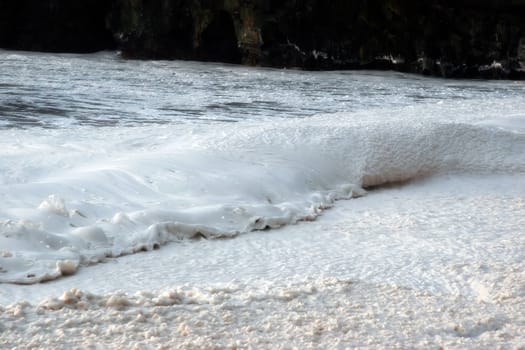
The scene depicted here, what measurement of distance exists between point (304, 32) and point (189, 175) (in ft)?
30.1

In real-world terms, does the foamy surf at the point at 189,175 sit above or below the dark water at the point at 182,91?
below

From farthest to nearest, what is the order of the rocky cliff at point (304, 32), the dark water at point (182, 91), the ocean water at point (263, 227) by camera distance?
the rocky cliff at point (304, 32) < the dark water at point (182, 91) < the ocean water at point (263, 227)

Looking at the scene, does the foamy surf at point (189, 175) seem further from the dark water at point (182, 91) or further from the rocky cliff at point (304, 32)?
the rocky cliff at point (304, 32)

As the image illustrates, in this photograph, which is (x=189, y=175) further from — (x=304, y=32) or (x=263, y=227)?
(x=304, y=32)

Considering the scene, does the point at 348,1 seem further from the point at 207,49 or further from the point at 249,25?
the point at 207,49

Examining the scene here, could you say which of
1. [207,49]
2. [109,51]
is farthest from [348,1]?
[109,51]

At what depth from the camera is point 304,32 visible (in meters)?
11.9

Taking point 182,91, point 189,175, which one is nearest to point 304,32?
point 182,91

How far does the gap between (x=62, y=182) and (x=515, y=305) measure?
1717 millimetres

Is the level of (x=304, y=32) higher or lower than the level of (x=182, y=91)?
higher

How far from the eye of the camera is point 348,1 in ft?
38.0

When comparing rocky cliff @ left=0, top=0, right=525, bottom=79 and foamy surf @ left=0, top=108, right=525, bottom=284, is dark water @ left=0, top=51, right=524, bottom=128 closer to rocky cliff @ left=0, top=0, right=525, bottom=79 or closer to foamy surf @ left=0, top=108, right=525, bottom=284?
rocky cliff @ left=0, top=0, right=525, bottom=79

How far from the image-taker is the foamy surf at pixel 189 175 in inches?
93.5

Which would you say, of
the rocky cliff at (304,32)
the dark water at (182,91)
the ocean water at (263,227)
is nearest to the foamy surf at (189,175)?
the ocean water at (263,227)
